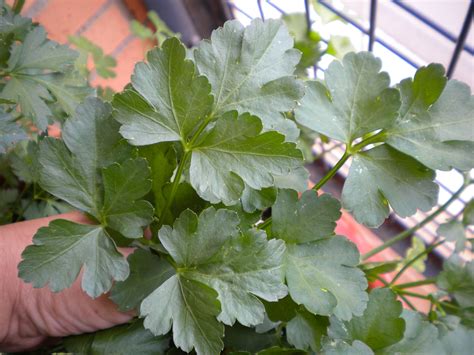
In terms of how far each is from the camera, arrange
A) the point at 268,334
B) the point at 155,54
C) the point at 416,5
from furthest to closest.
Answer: the point at 416,5
the point at 268,334
the point at 155,54

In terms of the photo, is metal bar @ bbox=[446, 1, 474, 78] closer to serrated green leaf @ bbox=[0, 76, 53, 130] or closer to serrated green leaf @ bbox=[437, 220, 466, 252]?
serrated green leaf @ bbox=[437, 220, 466, 252]

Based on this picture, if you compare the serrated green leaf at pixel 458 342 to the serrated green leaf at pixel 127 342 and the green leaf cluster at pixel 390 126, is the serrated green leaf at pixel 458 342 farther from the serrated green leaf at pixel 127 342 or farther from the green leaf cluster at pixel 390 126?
the serrated green leaf at pixel 127 342

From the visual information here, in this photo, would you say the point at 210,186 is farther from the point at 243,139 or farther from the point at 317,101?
the point at 317,101

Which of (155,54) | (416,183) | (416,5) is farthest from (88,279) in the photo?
(416,5)

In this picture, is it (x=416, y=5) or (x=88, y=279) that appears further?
(x=416, y=5)

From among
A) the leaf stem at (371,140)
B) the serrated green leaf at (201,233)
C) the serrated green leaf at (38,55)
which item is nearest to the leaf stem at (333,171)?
the leaf stem at (371,140)

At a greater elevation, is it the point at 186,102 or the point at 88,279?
the point at 186,102

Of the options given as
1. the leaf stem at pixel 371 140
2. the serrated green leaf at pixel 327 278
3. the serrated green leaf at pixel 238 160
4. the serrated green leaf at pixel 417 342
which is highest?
the serrated green leaf at pixel 238 160
